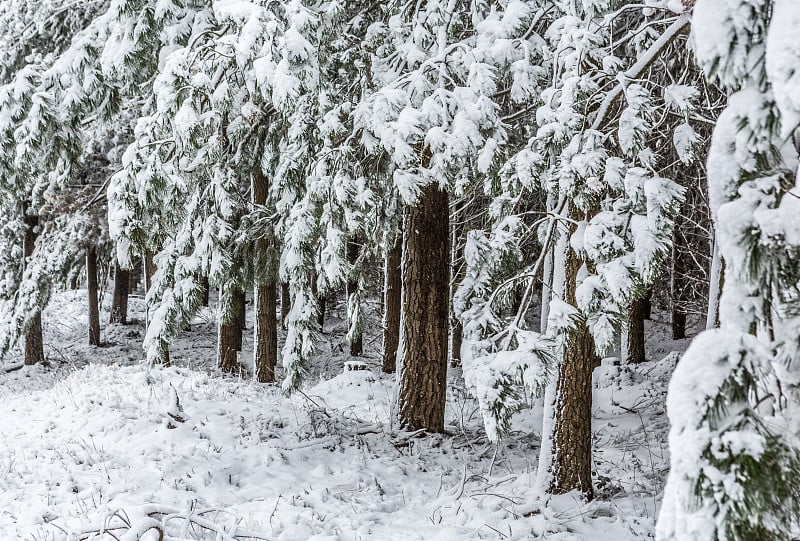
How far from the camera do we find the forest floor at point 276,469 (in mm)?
5480

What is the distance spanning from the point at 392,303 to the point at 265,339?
2822mm

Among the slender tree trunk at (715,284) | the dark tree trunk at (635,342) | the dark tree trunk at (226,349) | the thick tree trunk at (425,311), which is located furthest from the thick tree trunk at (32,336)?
the slender tree trunk at (715,284)

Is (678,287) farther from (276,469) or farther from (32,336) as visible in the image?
(32,336)

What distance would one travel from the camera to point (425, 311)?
7887 millimetres

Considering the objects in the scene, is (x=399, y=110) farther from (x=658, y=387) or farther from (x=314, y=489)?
(x=658, y=387)

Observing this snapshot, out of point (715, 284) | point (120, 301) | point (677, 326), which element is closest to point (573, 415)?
point (715, 284)

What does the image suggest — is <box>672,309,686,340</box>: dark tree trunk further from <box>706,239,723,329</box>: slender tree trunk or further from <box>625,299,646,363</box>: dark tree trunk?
<box>706,239,723,329</box>: slender tree trunk

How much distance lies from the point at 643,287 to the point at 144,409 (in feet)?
22.8

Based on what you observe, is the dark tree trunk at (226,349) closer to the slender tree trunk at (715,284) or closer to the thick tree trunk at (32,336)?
the thick tree trunk at (32,336)

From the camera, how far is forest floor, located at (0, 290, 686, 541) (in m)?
5.48

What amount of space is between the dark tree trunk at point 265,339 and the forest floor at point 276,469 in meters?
1.16

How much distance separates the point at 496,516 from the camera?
18.6 feet

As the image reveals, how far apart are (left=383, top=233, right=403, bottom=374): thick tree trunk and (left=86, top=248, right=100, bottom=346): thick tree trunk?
1117 centimetres

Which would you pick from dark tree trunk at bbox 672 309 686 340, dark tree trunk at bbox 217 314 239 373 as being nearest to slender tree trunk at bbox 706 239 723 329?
dark tree trunk at bbox 217 314 239 373
